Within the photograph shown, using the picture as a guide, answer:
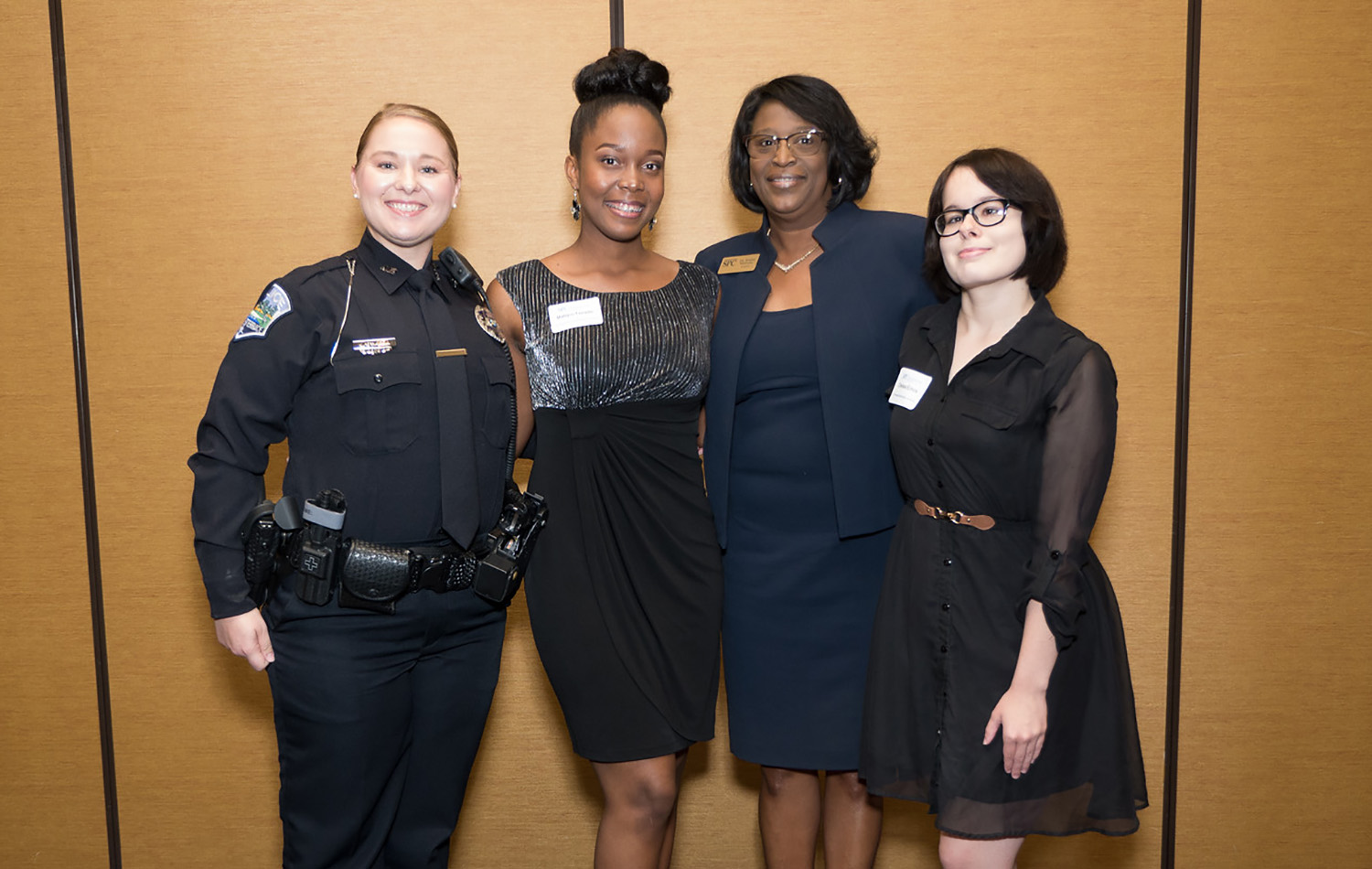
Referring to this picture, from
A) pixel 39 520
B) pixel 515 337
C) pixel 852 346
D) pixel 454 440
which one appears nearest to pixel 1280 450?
pixel 852 346

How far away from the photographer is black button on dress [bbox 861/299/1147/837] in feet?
5.35

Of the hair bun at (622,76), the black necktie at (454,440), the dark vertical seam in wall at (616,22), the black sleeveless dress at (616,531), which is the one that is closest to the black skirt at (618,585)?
the black sleeveless dress at (616,531)

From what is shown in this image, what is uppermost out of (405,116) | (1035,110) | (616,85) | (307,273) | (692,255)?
(1035,110)

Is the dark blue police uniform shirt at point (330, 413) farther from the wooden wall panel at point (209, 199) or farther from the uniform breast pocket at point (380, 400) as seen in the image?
the wooden wall panel at point (209, 199)

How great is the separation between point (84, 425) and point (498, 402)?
6.06 feet

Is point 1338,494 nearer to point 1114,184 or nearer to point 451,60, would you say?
point 1114,184

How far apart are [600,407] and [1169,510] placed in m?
1.98

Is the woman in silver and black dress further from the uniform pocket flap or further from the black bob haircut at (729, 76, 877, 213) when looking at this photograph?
the uniform pocket flap

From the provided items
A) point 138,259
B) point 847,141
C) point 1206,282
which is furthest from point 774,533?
point 138,259

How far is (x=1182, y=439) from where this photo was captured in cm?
294

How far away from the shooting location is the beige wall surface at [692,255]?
285cm

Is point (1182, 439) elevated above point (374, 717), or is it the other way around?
point (1182, 439)

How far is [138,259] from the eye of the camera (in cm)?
291

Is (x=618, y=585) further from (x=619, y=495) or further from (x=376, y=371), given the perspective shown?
(x=376, y=371)
